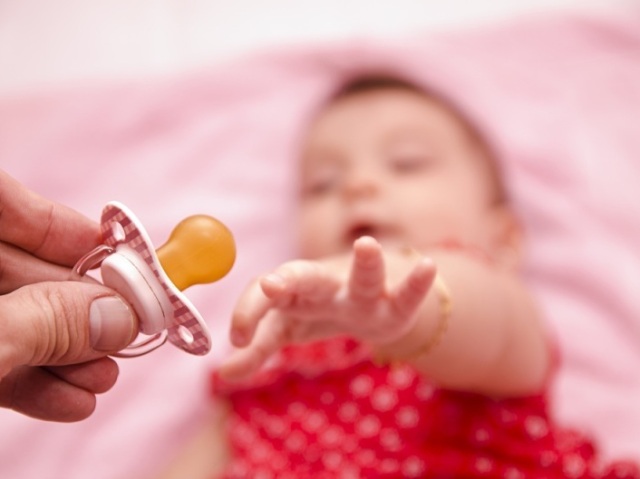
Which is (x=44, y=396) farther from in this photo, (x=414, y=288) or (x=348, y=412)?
(x=348, y=412)

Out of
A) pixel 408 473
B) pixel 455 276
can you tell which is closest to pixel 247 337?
pixel 455 276

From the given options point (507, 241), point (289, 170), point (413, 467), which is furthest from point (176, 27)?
point (413, 467)

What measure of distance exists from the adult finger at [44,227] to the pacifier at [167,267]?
0.23 feet

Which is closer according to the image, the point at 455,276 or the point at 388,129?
the point at 455,276

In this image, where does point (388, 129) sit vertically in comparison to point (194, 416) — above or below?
above

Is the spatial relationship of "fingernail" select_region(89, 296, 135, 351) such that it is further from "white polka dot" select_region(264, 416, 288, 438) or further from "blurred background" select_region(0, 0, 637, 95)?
"blurred background" select_region(0, 0, 637, 95)

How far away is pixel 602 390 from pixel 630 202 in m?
0.31

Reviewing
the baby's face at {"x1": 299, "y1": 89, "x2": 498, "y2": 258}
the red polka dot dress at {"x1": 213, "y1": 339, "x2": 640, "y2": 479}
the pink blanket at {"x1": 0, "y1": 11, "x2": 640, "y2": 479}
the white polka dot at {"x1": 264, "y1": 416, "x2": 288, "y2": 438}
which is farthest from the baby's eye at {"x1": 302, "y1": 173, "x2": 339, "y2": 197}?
the white polka dot at {"x1": 264, "y1": 416, "x2": 288, "y2": 438}

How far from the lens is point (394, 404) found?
964 mm

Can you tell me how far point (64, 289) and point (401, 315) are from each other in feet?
0.90

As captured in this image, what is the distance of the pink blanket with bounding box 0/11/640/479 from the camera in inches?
42.3

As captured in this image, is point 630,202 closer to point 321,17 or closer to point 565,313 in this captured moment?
point 565,313

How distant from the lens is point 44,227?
22.4 inches

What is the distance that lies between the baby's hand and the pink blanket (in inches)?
16.5
